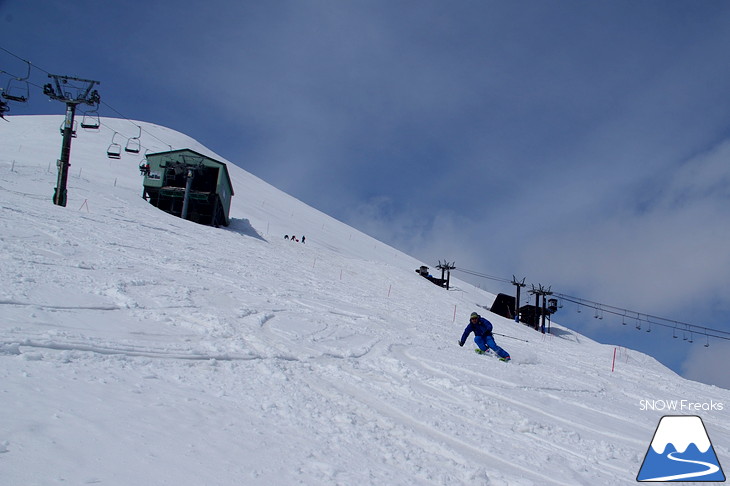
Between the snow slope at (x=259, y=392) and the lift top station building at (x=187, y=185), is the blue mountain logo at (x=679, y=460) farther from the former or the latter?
the lift top station building at (x=187, y=185)

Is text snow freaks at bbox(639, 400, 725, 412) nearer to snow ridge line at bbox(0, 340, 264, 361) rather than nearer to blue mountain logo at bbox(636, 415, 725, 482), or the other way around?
blue mountain logo at bbox(636, 415, 725, 482)

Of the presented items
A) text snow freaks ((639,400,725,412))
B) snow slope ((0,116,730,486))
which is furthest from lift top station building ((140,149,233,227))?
text snow freaks ((639,400,725,412))

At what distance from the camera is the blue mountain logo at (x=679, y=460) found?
478 cm

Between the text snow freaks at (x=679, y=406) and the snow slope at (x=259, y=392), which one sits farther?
the text snow freaks at (x=679, y=406)

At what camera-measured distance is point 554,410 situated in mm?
6949

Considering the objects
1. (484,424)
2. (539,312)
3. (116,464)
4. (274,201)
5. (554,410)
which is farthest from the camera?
(274,201)

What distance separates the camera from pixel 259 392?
5461mm

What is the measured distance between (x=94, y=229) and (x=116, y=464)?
16.4 metres

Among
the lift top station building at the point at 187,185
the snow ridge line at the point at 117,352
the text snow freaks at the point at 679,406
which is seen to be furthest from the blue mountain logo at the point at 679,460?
the lift top station building at the point at 187,185

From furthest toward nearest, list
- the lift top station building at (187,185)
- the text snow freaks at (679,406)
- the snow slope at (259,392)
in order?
1. the lift top station building at (187,185)
2. the text snow freaks at (679,406)
3. the snow slope at (259,392)

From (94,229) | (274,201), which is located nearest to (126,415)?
(94,229)

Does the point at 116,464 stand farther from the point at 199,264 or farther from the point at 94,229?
the point at 94,229

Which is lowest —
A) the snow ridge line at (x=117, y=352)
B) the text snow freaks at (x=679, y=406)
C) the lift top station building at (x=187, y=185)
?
the text snow freaks at (x=679, y=406)

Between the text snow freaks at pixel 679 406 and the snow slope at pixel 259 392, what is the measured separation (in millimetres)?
106
